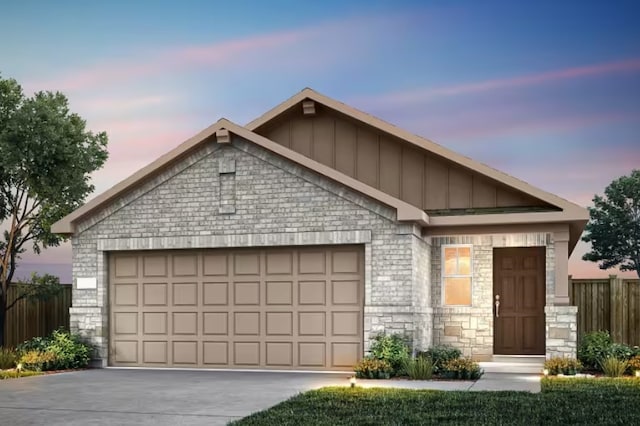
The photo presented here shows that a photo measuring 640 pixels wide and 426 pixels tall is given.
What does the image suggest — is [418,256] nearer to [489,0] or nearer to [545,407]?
[545,407]

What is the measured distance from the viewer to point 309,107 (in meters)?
20.0

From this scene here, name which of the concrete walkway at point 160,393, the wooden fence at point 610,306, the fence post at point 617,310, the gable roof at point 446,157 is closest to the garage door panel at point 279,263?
the concrete walkway at point 160,393

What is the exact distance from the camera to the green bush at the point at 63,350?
17.8 meters

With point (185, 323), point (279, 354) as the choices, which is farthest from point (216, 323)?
point (279, 354)

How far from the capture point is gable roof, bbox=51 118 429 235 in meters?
16.6

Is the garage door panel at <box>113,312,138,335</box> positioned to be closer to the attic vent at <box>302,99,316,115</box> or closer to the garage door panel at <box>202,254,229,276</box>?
the garage door panel at <box>202,254,229,276</box>

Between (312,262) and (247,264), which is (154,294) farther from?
(312,262)

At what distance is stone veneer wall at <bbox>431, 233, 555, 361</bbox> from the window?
12cm

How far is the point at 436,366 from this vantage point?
15.8 metres

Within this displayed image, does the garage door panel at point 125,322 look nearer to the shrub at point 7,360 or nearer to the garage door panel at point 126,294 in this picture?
the garage door panel at point 126,294

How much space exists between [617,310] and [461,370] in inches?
284

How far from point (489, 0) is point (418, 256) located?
11105 millimetres

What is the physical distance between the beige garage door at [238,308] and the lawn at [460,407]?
392 cm

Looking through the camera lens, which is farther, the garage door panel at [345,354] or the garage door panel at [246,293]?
the garage door panel at [246,293]
